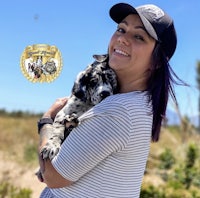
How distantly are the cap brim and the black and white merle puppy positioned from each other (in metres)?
0.18

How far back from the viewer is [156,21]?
5.99 feet

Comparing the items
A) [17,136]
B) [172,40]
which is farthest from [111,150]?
[17,136]

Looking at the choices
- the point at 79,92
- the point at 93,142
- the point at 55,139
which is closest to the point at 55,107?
the point at 79,92

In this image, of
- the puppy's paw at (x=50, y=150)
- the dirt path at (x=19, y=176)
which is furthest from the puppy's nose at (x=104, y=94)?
the dirt path at (x=19, y=176)

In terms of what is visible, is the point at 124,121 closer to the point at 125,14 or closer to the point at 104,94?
the point at 104,94

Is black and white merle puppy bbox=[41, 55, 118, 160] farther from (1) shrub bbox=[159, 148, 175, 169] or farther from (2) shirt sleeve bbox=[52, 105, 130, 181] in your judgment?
(1) shrub bbox=[159, 148, 175, 169]

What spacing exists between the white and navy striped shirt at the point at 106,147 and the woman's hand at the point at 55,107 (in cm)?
37

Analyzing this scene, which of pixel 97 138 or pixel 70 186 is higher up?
pixel 97 138

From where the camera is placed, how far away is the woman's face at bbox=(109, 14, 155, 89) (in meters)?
1.83

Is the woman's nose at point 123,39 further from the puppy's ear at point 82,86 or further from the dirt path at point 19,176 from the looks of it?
the dirt path at point 19,176

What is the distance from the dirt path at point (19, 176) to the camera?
6639 mm

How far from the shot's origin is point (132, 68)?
1.84 m

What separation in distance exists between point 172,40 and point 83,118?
497 mm

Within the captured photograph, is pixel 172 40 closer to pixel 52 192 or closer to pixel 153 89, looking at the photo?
pixel 153 89
